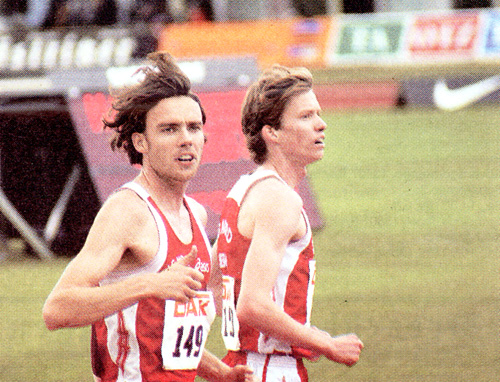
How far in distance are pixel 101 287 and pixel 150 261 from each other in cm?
24

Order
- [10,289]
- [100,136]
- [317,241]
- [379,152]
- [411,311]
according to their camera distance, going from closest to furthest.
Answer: [411,311] < [10,289] < [100,136] < [317,241] < [379,152]

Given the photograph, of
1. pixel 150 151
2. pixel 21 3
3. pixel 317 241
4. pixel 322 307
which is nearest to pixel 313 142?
pixel 150 151

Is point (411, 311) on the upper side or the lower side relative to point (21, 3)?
upper

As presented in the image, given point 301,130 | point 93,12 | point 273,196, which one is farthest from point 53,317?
point 93,12

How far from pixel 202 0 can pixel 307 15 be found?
109 inches

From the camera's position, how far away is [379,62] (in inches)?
845

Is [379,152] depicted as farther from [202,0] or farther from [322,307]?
[202,0]

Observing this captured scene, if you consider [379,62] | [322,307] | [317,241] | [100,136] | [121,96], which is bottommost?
[379,62]

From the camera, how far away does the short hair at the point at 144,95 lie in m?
3.20

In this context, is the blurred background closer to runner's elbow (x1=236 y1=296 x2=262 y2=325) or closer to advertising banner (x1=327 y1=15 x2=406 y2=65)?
runner's elbow (x1=236 y1=296 x2=262 y2=325)

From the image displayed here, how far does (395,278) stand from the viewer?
7707 mm

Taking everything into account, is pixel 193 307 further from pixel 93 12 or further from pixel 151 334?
pixel 93 12

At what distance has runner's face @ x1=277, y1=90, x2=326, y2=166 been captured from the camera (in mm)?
3486

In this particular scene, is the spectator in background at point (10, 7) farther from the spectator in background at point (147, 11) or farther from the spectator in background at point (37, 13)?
the spectator in background at point (147, 11)
